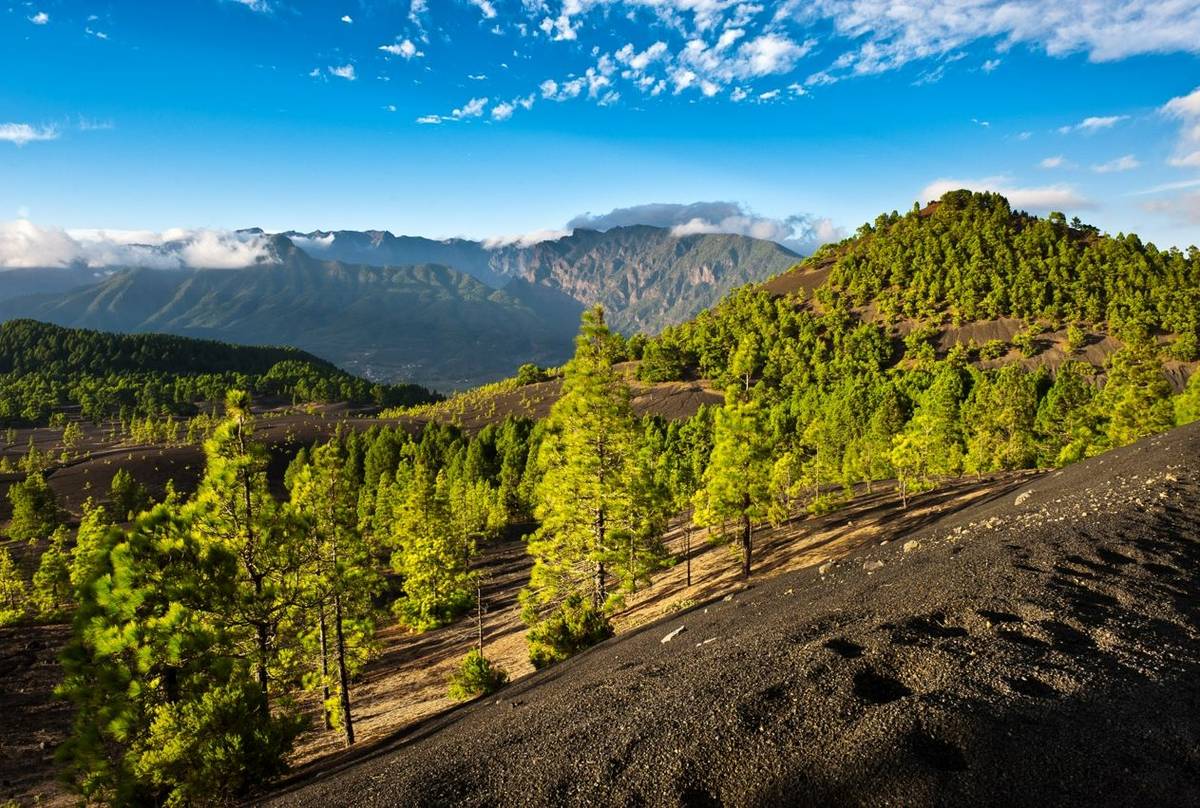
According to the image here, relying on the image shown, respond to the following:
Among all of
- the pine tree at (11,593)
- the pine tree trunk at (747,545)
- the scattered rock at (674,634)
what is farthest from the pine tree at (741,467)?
the pine tree at (11,593)

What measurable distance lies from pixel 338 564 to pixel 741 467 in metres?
19.8

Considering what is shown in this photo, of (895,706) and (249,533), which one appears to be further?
(249,533)

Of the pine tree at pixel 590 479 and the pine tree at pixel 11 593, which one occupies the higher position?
the pine tree at pixel 590 479

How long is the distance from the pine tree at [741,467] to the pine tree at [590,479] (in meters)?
4.64

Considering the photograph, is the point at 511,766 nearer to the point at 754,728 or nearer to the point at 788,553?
the point at 754,728

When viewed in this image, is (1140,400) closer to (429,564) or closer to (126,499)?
(429,564)

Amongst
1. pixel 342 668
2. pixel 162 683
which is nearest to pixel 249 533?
pixel 162 683

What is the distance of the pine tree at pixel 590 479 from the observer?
29938 millimetres

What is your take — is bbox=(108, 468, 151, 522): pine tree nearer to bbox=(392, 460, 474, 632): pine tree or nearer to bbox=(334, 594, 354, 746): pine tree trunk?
bbox=(392, 460, 474, 632): pine tree

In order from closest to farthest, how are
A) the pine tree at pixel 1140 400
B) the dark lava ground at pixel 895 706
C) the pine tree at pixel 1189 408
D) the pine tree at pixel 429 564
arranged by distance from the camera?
1. the dark lava ground at pixel 895 706
2. the pine tree at pixel 429 564
3. the pine tree at pixel 1140 400
4. the pine tree at pixel 1189 408

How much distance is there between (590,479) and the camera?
2992 centimetres

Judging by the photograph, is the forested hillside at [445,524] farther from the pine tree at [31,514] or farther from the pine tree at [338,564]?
the pine tree at [31,514]

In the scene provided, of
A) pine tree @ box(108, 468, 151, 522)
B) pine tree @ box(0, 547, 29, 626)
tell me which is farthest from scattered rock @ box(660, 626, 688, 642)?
pine tree @ box(108, 468, 151, 522)

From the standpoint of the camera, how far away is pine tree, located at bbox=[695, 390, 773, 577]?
1179 inches
